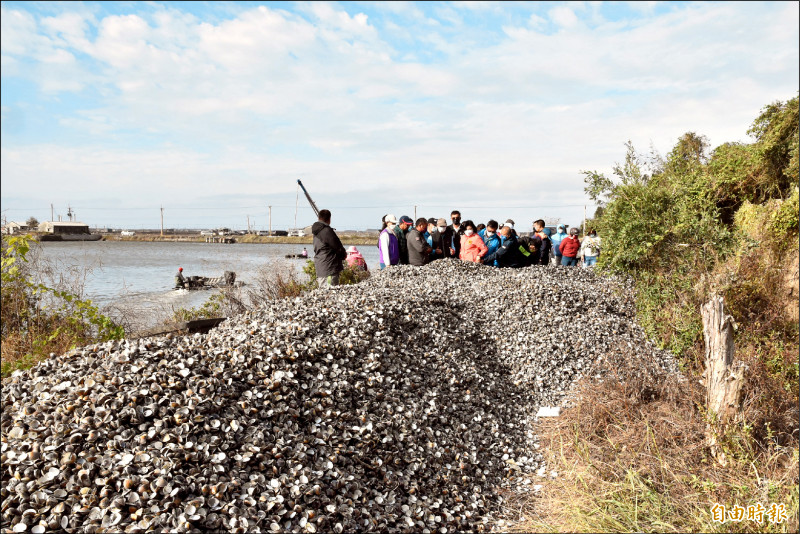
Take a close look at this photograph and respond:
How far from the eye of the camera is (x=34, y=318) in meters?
6.95

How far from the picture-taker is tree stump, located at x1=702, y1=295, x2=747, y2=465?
14.8ft

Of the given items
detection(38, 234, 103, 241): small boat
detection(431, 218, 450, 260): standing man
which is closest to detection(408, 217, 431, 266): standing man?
detection(431, 218, 450, 260): standing man

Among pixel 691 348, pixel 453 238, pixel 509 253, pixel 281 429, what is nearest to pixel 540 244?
pixel 509 253

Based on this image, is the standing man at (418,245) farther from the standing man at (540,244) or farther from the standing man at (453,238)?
the standing man at (540,244)

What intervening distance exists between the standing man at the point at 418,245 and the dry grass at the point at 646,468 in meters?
6.64

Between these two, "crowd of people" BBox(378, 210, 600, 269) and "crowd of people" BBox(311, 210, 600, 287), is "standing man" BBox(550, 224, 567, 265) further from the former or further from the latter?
"crowd of people" BBox(378, 210, 600, 269)

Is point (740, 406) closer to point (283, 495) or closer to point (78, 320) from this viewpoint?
point (283, 495)

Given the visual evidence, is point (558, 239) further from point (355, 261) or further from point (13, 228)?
point (13, 228)

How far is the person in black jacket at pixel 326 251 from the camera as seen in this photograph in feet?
28.5

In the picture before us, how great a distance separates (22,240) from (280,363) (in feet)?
13.0

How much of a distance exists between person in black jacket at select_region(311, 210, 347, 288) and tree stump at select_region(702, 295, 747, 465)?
5.61 meters

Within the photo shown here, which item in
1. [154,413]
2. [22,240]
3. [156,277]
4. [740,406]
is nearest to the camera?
[154,413]

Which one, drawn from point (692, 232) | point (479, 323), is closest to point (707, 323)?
point (479, 323)

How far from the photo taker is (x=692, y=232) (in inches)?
337
